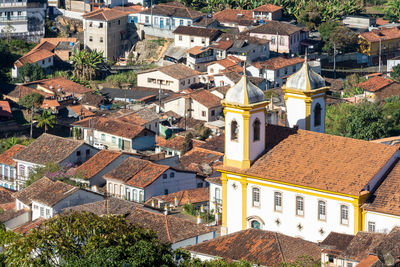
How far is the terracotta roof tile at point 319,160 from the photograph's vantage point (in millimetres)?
49750

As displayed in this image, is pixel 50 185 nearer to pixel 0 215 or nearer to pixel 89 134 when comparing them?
pixel 0 215

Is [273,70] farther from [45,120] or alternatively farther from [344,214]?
[344,214]

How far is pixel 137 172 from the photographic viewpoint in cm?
6688

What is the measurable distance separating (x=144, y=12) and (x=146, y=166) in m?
53.5

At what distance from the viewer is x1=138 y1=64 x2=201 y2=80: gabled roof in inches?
3971

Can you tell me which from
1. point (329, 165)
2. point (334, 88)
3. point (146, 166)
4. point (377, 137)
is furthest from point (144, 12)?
point (329, 165)

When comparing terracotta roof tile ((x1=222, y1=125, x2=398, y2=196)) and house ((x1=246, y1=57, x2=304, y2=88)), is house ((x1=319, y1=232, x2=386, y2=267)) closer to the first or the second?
terracotta roof tile ((x1=222, y1=125, x2=398, y2=196))

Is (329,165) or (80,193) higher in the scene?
(329,165)

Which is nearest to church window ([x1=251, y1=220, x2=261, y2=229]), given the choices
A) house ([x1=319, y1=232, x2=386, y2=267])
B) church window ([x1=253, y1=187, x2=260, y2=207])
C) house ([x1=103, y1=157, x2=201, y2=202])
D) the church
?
the church

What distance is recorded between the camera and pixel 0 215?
63.8m

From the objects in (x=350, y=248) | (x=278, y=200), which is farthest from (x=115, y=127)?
(x=350, y=248)

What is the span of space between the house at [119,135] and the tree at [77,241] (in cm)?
3474

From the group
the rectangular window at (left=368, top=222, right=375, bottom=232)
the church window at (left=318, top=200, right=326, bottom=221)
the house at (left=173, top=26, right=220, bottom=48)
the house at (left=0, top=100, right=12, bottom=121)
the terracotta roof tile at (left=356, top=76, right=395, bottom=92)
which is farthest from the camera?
the house at (left=173, top=26, right=220, bottom=48)

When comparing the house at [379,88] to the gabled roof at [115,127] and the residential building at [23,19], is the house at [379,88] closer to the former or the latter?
the gabled roof at [115,127]
